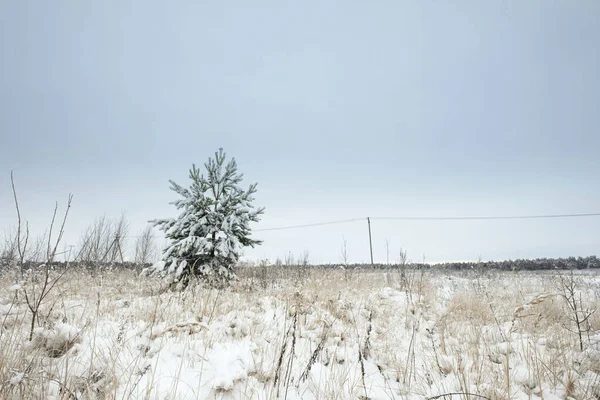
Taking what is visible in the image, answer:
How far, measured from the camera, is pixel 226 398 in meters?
1.95

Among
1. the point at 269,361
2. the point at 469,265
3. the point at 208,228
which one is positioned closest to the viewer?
the point at 269,361

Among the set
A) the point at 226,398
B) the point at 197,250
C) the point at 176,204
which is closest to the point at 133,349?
the point at 226,398

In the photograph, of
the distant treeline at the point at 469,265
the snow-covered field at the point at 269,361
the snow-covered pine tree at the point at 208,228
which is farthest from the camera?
the distant treeline at the point at 469,265

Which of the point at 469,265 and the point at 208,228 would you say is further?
the point at 469,265

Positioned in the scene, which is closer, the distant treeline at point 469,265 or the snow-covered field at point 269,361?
the snow-covered field at point 269,361

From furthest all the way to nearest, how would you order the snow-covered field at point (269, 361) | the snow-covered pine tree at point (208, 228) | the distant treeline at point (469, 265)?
1. the distant treeline at point (469, 265)
2. the snow-covered pine tree at point (208, 228)
3. the snow-covered field at point (269, 361)

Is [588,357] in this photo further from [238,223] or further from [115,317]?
[238,223]

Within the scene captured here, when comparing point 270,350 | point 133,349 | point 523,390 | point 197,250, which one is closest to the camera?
point 523,390

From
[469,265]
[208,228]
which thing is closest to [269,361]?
[208,228]

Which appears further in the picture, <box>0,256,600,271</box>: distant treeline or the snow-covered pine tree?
<box>0,256,600,271</box>: distant treeline

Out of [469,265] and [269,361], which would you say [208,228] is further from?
[469,265]

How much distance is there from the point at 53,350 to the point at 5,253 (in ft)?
87.9

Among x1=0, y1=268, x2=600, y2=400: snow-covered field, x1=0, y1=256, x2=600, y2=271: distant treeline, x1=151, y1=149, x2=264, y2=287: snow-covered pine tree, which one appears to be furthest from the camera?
x1=0, y1=256, x2=600, y2=271: distant treeline

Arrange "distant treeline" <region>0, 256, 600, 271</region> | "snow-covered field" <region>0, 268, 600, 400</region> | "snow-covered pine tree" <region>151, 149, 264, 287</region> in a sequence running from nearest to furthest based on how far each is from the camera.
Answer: "snow-covered field" <region>0, 268, 600, 400</region> < "snow-covered pine tree" <region>151, 149, 264, 287</region> < "distant treeline" <region>0, 256, 600, 271</region>
